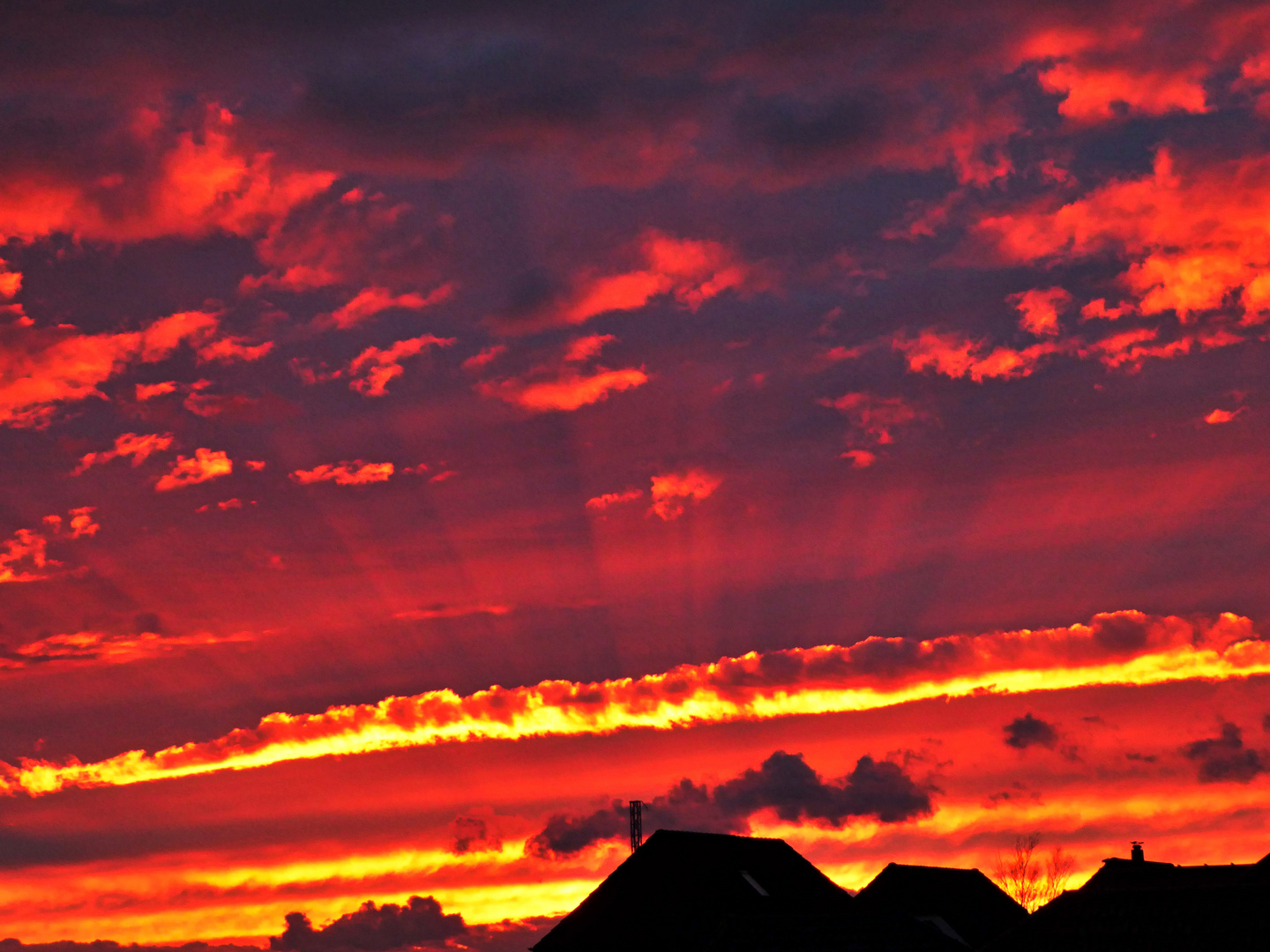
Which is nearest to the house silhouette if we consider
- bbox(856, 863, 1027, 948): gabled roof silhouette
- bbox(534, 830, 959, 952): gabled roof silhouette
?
bbox(534, 830, 959, 952): gabled roof silhouette

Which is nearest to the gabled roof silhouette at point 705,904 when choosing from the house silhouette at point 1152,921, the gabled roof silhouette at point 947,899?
the gabled roof silhouette at point 947,899

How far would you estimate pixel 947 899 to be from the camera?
275 feet

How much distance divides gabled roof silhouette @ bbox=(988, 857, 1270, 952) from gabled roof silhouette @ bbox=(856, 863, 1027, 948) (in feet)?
91.0

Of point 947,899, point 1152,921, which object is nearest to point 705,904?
point 947,899

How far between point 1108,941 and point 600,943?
25.9 metres

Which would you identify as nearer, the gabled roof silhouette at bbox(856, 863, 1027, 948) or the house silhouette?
the house silhouette

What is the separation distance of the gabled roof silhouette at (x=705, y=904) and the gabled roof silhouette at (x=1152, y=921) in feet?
32.8

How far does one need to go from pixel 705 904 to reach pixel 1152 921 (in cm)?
2470

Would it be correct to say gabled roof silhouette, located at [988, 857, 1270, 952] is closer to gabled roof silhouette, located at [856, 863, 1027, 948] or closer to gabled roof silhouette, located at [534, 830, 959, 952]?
gabled roof silhouette, located at [534, 830, 959, 952]

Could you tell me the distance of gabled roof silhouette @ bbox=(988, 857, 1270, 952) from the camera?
156ft

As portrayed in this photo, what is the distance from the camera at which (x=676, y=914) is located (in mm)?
68375

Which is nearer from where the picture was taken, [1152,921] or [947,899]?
[1152,921]

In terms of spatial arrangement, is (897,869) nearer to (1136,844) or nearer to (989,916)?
(989,916)

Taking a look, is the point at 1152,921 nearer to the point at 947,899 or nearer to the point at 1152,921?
the point at 1152,921
